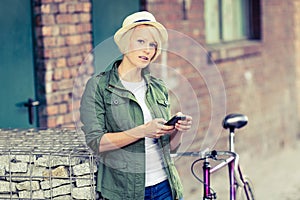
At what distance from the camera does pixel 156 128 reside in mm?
3596

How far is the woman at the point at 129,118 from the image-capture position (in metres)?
3.71

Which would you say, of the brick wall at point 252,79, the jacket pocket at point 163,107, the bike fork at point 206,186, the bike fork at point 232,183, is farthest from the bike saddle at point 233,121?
the brick wall at point 252,79

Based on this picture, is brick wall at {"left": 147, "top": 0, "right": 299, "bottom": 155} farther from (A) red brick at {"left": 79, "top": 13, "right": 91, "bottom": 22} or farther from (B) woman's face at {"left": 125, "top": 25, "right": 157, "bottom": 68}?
(B) woman's face at {"left": 125, "top": 25, "right": 157, "bottom": 68}

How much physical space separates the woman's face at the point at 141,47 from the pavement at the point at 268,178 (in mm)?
4240

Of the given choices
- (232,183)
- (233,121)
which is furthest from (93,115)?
(233,121)

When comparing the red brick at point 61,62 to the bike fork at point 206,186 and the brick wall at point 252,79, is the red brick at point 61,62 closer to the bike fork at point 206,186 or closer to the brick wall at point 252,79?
the brick wall at point 252,79

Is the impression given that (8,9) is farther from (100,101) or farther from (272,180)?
(272,180)

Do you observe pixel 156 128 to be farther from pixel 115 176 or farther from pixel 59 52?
pixel 59 52

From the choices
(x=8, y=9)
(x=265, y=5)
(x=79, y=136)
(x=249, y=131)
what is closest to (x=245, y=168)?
(x=249, y=131)

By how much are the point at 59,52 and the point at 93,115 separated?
236 centimetres

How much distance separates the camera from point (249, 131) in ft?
31.1

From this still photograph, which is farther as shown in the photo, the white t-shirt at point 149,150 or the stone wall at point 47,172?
the white t-shirt at point 149,150

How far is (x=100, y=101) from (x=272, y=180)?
5.50 metres

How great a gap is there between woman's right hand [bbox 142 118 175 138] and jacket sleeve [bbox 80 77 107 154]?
227 mm
